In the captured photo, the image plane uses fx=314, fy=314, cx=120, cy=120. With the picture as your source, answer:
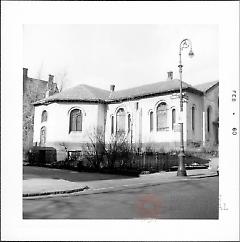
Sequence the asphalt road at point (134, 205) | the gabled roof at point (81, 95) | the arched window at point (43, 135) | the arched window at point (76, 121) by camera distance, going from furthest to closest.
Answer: the arched window at point (76, 121) → the arched window at point (43, 135) → the gabled roof at point (81, 95) → the asphalt road at point (134, 205)

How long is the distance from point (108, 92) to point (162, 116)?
1127 mm

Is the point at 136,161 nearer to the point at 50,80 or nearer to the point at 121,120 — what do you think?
the point at 121,120

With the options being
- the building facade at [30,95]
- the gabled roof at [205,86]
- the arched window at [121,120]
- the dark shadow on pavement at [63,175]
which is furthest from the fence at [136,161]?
the gabled roof at [205,86]

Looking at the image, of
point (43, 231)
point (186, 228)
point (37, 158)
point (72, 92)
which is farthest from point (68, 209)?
point (72, 92)

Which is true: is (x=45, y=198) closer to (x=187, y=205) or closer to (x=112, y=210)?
(x=112, y=210)

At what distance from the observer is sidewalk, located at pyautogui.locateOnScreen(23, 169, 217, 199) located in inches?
146

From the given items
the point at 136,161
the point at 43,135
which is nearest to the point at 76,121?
the point at 43,135

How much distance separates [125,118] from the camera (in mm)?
4512

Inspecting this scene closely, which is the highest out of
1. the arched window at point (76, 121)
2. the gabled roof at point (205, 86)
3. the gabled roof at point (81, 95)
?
the gabled roof at point (205, 86)

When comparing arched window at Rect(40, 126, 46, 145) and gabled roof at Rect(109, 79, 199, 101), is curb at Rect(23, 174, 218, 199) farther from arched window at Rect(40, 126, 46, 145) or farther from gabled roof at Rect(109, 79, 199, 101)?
gabled roof at Rect(109, 79, 199, 101)

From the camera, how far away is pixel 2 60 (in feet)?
10.8

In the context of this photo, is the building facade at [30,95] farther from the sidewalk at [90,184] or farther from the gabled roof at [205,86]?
the gabled roof at [205,86]

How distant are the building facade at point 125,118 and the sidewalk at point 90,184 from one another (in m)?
0.39

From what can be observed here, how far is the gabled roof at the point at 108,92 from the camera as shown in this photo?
4125 millimetres
